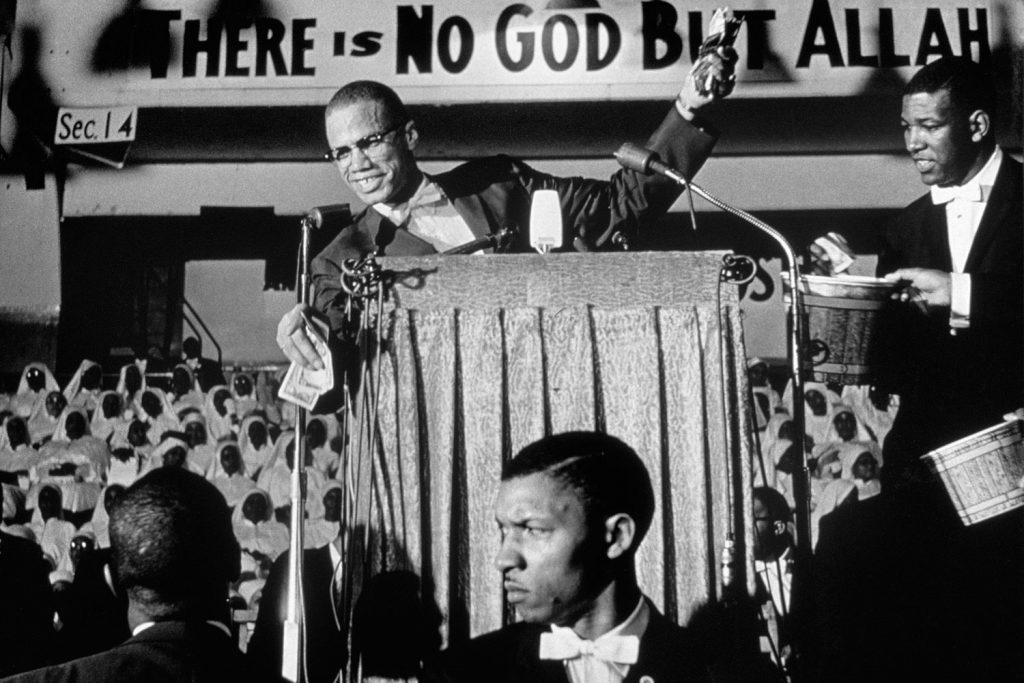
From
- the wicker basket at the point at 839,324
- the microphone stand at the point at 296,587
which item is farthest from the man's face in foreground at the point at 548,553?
the wicker basket at the point at 839,324

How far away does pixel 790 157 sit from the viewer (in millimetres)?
6164

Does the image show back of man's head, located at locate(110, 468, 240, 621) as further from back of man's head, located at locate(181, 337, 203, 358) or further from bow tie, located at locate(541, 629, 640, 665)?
back of man's head, located at locate(181, 337, 203, 358)

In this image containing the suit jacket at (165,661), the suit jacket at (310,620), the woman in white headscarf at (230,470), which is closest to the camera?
the suit jacket at (165,661)

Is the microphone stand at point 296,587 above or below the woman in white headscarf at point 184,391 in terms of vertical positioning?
below

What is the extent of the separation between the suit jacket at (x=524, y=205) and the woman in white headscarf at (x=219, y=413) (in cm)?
444

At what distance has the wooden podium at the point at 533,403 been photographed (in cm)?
238

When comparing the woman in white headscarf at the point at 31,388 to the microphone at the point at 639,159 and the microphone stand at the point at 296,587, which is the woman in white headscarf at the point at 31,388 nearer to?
the microphone stand at the point at 296,587

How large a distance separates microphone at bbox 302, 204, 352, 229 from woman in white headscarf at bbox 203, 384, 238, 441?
4.88 meters

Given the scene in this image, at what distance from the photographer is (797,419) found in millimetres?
2367

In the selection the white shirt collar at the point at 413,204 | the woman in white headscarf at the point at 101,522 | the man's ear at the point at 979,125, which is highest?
the man's ear at the point at 979,125

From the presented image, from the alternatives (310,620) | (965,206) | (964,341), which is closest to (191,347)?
(310,620)

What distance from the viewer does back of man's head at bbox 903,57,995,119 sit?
120 inches

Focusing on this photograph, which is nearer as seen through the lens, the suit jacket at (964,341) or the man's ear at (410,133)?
the suit jacket at (964,341)

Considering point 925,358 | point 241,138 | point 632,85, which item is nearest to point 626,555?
point 925,358
